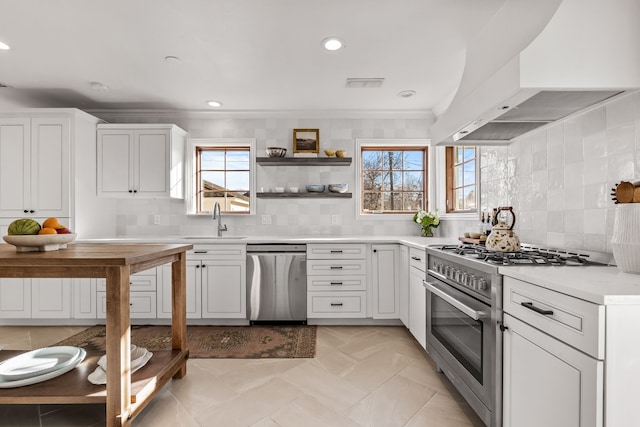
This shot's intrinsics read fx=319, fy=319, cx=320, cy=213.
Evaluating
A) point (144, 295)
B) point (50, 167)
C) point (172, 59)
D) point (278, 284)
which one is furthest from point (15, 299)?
point (172, 59)

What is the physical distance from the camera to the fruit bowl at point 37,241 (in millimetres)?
1753

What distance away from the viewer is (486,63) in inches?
67.9

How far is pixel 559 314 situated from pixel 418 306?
165cm

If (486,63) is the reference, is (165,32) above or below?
above

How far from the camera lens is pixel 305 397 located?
6.77ft

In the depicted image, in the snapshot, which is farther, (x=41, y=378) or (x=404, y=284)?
(x=404, y=284)

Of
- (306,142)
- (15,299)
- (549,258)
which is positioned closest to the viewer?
(549,258)

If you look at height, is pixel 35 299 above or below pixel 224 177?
below

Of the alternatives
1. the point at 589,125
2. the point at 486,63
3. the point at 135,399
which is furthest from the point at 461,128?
the point at 135,399

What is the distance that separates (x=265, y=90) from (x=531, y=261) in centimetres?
281

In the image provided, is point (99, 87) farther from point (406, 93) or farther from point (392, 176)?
point (392, 176)

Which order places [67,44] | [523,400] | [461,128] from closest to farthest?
[523,400] → [461,128] → [67,44]

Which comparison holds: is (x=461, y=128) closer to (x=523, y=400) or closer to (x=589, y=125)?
(x=589, y=125)

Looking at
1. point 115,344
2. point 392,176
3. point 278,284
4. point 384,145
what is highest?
point 384,145
